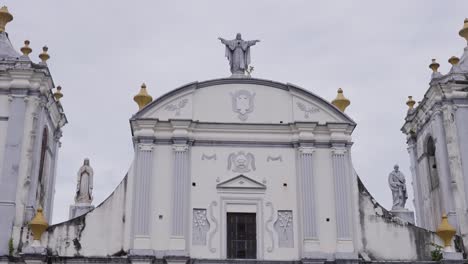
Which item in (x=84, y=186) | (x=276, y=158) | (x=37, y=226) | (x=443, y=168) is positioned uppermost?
(x=276, y=158)

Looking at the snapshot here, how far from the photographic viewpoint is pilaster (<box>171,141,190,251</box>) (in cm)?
1606

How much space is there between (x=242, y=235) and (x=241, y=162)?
1.69m

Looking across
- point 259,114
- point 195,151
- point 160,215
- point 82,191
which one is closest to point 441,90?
point 259,114

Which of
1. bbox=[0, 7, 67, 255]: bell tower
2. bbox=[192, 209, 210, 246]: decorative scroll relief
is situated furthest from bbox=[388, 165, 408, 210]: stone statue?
bbox=[0, 7, 67, 255]: bell tower

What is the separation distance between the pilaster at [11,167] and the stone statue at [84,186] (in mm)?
1514

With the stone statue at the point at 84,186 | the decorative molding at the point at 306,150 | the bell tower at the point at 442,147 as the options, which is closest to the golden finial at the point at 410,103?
the bell tower at the point at 442,147

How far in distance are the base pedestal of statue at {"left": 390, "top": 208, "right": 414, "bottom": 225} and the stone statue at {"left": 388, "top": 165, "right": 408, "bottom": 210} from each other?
10.1 inches

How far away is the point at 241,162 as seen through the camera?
1708 centimetres

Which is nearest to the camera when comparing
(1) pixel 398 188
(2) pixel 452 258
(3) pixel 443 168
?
(2) pixel 452 258

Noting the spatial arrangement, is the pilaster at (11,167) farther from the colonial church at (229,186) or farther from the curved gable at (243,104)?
the curved gable at (243,104)

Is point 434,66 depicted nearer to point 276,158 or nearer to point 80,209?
point 276,158

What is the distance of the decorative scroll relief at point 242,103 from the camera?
57.7 ft

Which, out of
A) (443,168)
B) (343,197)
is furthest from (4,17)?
(443,168)

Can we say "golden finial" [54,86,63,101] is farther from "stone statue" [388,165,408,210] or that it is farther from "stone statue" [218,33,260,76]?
"stone statue" [388,165,408,210]
